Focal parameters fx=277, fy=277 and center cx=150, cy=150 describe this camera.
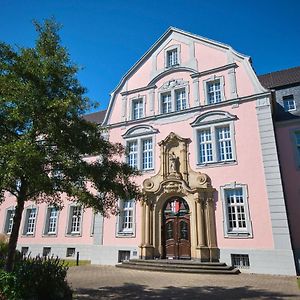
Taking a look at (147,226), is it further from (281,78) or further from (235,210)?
(281,78)

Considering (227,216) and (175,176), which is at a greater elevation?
(175,176)

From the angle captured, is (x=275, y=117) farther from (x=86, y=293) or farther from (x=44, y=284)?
(x=44, y=284)

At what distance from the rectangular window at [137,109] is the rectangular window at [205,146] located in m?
4.80

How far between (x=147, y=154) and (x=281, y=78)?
10.8 metres

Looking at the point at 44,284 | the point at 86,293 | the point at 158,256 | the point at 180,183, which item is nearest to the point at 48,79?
the point at 44,284

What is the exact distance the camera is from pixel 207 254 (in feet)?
47.3

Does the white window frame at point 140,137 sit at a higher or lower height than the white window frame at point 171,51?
lower

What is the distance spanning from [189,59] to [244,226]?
11447mm

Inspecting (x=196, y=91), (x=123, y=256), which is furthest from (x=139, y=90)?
(x=123, y=256)

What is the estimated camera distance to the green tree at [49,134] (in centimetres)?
760

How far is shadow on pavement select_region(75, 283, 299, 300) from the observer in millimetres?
8141

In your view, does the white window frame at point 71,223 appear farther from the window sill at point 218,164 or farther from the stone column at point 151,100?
the window sill at point 218,164

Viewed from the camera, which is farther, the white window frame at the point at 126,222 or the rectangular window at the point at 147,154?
the rectangular window at the point at 147,154

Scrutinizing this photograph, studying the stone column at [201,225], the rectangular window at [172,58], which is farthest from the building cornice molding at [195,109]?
the stone column at [201,225]
